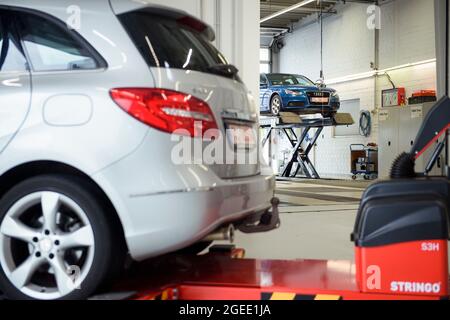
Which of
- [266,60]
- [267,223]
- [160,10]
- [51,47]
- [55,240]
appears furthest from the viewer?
[266,60]

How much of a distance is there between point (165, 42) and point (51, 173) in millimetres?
791

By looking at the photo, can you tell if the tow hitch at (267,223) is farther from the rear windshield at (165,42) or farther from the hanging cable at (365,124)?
the hanging cable at (365,124)

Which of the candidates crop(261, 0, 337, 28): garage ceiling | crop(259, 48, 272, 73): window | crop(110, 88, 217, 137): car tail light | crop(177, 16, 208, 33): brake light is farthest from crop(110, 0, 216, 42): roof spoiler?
crop(259, 48, 272, 73): window

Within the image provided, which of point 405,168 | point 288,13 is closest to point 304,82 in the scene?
point 288,13

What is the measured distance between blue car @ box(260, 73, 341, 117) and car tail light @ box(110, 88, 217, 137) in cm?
1042

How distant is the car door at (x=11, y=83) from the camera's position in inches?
94.0

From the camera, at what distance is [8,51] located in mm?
2557

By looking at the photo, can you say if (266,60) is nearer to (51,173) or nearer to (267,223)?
(267,223)

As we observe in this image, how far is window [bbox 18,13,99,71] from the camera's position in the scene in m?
2.41

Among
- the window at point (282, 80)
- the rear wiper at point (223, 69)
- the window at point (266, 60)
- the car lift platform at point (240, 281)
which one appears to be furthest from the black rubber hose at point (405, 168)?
the window at point (266, 60)

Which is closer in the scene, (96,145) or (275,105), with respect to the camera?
(96,145)

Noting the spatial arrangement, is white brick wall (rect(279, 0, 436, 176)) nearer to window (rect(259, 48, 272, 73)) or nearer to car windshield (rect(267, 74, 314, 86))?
window (rect(259, 48, 272, 73))

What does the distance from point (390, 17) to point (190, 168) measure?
52.4 ft
